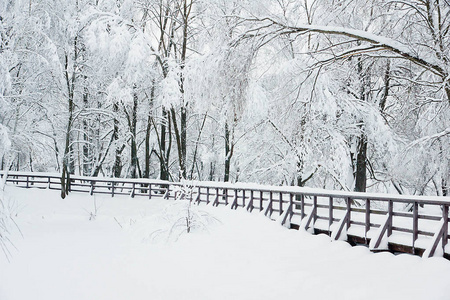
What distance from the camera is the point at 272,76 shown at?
17406 millimetres

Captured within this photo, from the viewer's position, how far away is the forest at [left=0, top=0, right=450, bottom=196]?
791cm

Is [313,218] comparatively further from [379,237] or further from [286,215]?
[379,237]

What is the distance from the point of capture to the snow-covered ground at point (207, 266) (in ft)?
22.8

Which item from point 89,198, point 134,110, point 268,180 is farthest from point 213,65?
point 134,110

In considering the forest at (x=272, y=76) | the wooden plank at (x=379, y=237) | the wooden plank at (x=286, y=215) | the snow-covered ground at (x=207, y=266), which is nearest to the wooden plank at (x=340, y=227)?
the snow-covered ground at (x=207, y=266)

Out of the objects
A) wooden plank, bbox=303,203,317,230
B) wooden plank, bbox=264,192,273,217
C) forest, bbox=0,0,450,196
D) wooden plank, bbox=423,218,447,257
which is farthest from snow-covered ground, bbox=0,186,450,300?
forest, bbox=0,0,450,196

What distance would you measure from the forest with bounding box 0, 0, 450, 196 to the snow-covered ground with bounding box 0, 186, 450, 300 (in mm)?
2273

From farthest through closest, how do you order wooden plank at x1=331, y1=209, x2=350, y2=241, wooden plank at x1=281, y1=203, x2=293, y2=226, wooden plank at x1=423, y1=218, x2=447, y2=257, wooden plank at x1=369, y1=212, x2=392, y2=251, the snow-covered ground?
wooden plank at x1=281, y1=203, x2=293, y2=226 → wooden plank at x1=331, y1=209, x2=350, y2=241 → wooden plank at x1=369, y1=212, x2=392, y2=251 → wooden plank at x1=423, y1=218, x2=447, y2=257 → the snow-covered ground

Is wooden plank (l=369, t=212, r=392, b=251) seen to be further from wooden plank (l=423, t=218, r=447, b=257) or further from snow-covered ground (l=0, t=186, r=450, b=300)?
wooden plank (l=423, t=218, r=447, b=257)

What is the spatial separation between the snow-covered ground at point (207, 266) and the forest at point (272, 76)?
2.27m

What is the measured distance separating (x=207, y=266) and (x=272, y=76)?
10.3m

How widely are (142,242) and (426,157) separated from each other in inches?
294

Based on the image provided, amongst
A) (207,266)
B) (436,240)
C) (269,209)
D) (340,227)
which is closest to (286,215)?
(269,209)

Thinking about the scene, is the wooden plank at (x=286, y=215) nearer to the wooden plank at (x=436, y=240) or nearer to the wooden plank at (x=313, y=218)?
the wooden plank at (x=313, y=218)
